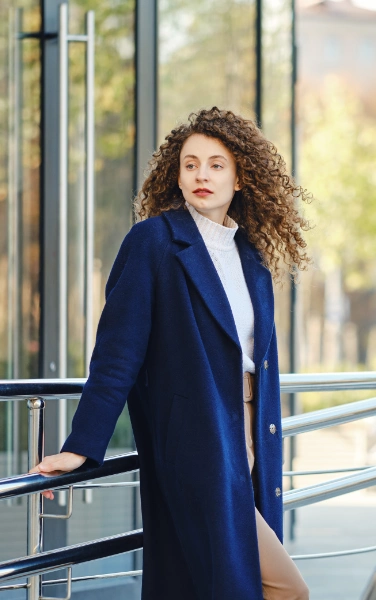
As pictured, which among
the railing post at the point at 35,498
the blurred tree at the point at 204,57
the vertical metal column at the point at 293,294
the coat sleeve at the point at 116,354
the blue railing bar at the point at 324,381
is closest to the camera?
the coat sleeve at the point at 116,354

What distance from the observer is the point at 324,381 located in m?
2.55

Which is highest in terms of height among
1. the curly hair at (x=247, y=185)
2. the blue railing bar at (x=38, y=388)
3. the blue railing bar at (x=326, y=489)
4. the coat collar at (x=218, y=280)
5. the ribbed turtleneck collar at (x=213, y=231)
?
the curly hair at (x=247, y=185)

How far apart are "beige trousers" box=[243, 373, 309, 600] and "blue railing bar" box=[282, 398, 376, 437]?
40cm

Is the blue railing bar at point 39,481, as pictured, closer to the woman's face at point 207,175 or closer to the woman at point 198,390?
the woman at point 198,390

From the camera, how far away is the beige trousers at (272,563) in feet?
6.06

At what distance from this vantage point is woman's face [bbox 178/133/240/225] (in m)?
1.95

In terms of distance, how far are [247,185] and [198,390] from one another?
1.71 ft

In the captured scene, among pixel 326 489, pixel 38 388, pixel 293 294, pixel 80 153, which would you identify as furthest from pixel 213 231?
pixel 293 294

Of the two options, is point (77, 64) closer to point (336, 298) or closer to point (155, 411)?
point (155, 411)

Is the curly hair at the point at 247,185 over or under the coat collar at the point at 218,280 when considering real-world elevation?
over

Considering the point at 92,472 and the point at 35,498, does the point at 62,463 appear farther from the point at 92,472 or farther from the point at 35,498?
the point at 35,498

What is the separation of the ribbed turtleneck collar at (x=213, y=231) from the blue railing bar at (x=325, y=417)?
0.54 m

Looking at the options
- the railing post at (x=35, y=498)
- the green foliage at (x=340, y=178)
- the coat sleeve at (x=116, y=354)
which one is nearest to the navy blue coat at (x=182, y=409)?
the coat sleeve at (x=116, y=354)

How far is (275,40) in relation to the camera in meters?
5.18
